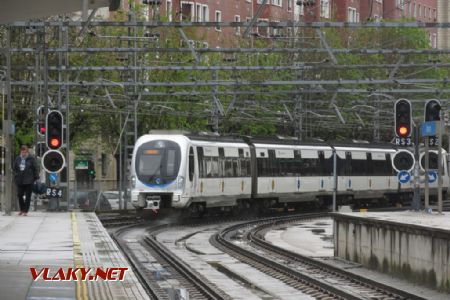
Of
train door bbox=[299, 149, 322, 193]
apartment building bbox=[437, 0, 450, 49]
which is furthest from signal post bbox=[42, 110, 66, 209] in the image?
apartment building bbox=[437, 0, 450, 49]

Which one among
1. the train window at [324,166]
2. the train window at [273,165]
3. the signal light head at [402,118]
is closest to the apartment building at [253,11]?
the train window at [324,166]

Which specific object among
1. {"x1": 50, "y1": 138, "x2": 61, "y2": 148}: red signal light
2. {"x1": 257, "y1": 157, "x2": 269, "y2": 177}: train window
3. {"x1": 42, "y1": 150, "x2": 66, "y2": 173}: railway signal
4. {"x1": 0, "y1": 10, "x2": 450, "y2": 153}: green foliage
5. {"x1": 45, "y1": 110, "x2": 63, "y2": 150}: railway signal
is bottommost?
{"x1": 257, "y1": 157, "x2": 269, "y2": 177}: train window

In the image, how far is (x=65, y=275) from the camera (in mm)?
16531

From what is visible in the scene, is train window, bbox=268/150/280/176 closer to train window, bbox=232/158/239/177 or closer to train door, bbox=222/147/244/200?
train door, bbox=222/147/244/200

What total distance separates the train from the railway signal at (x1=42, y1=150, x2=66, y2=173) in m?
8.77

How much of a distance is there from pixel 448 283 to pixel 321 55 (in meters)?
50.3

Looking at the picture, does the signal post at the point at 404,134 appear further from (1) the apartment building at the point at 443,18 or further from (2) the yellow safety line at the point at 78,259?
(1) the apartment building at the point at 443,18

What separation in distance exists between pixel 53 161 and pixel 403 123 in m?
8.89

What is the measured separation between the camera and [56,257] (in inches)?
767

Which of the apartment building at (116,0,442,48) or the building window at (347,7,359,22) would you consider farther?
the building window at (347,7,359,22)

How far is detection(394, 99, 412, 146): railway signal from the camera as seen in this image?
27.1 meters

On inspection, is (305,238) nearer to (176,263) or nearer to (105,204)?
(176,263)

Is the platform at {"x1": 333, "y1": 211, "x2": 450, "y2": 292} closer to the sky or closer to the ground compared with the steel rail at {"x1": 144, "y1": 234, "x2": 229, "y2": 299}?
closer to the sky

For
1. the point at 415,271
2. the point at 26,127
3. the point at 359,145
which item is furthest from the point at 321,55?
the point at 415,271
